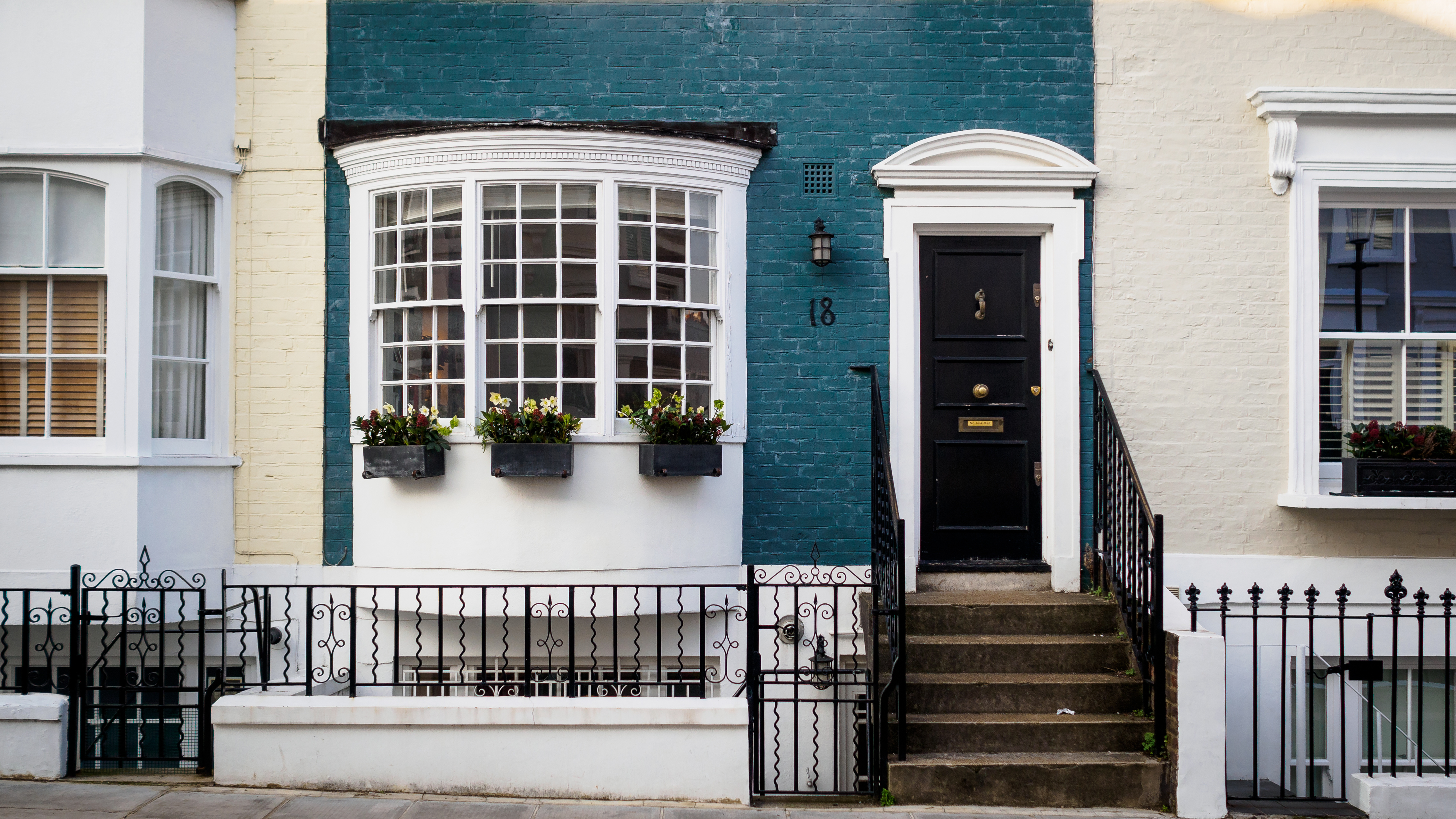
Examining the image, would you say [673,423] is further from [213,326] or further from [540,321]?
[213,326]

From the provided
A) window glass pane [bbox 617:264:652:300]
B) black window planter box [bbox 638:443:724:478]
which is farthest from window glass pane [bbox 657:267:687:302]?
black window planter box [bbox 638:443:724:478]

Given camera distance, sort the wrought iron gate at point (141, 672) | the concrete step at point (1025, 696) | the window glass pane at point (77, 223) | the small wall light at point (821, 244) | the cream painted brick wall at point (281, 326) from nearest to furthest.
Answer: the wrought iron gate at point (141, 672) < the concrete step at point (1025, 696) < the window glass pane at point (77, 223) < the small wall light at point (821, 244) < the cream painted brick wall at point (281, 326)

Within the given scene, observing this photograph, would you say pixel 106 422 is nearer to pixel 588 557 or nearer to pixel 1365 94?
pixel 588 557

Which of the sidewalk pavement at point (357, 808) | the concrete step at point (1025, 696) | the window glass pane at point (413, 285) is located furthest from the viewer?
the window glass pane at point (413, 285)

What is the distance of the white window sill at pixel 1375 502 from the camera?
7094 mm

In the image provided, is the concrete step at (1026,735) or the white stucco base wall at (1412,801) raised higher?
the concrete step at (1026,735)

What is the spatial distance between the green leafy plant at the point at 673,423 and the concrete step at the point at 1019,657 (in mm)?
1749

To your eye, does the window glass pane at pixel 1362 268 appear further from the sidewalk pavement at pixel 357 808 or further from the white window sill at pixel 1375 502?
the sidewalk pavement at pixel 357 808

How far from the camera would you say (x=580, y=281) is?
7.11 metres

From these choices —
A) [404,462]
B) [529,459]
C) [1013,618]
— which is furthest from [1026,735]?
[404,462]

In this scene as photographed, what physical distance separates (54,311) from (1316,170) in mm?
8265

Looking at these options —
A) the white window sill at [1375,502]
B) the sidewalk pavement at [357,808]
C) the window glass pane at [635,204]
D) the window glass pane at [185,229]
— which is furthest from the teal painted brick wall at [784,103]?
the white window sill at [1375,502]

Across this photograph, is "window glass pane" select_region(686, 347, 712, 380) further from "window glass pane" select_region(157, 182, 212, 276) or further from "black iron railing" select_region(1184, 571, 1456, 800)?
"black iron railing" select_region(1184, 571, 1456, 800)

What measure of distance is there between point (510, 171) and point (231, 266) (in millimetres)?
2062
